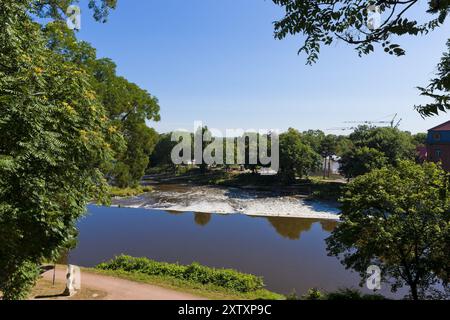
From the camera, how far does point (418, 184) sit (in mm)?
12203

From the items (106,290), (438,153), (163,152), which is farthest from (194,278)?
(163,152)

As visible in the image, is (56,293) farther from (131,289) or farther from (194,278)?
(194,278)

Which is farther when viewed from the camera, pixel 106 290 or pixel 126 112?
pixel 126 112

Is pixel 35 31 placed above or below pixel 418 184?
above

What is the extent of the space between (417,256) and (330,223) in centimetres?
1634

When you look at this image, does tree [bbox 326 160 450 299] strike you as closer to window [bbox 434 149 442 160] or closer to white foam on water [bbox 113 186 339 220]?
white foam on water [bbox 113 186 339 220]

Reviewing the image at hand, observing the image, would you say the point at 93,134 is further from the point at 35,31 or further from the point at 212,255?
the point at 212,255

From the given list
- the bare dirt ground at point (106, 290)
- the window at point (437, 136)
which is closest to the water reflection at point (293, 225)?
the bare dirt ground at point (106, 290)

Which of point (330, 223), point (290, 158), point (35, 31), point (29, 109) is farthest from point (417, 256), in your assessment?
point (290, 158)

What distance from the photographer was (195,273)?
595 inches

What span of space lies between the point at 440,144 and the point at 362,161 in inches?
329

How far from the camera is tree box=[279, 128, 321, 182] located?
47.8 meters

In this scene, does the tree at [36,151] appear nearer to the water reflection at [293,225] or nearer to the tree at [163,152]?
the water reflection at [293,225]

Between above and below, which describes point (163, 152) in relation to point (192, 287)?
above
